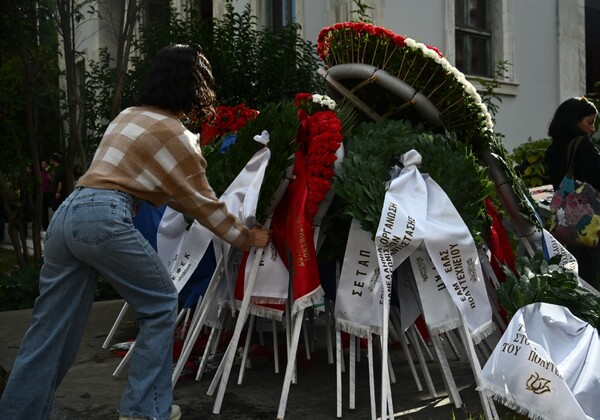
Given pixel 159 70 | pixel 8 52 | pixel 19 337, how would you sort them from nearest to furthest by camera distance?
pixel 159 70
pixel 19 337
pixel 8 52

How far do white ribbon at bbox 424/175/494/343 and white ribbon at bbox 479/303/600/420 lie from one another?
0.63 ft

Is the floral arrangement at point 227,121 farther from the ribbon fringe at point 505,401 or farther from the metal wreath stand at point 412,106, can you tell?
the ribbon fringe at point 505,401

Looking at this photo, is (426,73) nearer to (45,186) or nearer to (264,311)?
(264,311)

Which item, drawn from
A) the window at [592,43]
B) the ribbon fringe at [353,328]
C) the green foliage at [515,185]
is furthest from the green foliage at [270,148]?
the window at [592,43]

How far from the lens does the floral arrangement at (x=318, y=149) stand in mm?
3717

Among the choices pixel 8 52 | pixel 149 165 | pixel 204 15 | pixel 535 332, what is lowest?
pixel 535 332

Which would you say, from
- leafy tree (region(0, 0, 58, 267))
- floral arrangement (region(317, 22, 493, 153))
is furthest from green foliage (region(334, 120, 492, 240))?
leafy tree (region(0, 0, 58, 267))

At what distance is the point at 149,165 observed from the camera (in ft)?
10.4

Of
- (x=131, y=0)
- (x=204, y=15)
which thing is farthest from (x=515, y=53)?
(x=131, y=0)

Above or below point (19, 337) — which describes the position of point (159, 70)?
above

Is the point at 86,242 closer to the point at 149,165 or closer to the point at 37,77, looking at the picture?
the point at 149,165

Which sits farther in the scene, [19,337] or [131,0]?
[131,0]

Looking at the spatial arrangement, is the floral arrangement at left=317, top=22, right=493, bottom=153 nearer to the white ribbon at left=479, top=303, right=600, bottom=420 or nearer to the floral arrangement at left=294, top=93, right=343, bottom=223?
the floral arrangement at left=294, top=93, right=343, bottom=223

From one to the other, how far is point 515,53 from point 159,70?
11.1 m
